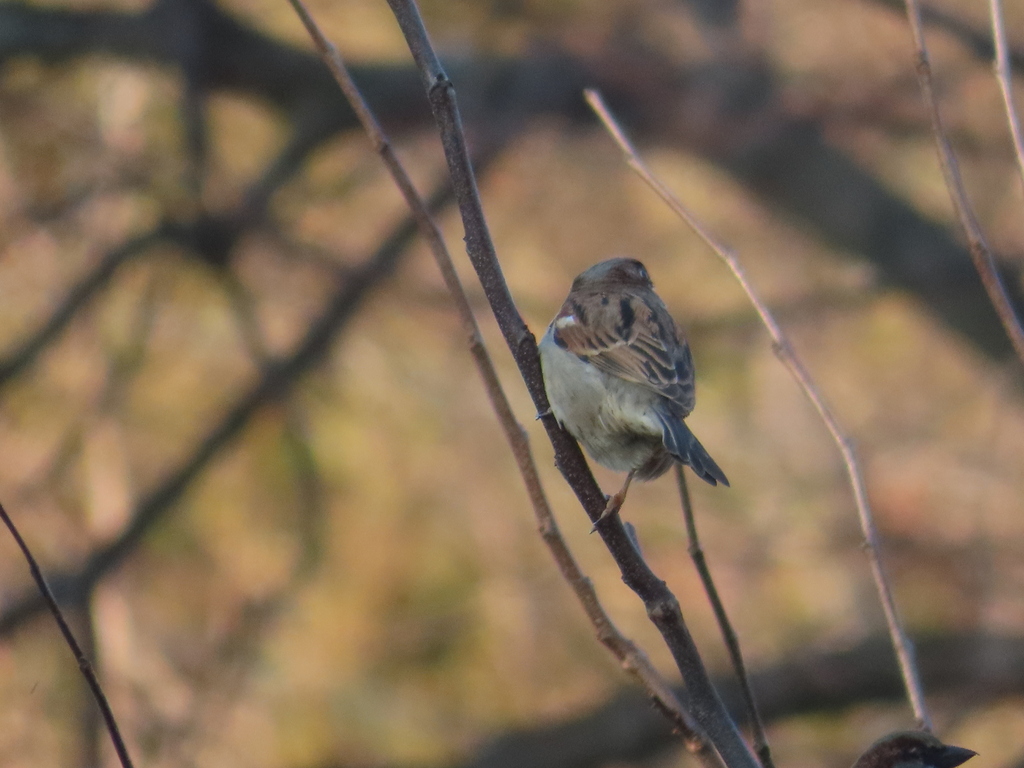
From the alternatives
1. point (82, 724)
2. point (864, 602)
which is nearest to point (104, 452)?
point (82, 724)

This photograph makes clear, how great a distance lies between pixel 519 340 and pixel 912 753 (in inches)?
32.7

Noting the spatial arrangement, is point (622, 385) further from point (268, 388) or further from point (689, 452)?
point (268, 388)

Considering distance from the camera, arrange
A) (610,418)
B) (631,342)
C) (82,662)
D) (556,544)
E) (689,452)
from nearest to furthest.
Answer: (556,544) < (82,662) < (689,452) < (610,418) < (631,342)

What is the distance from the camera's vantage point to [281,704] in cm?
814

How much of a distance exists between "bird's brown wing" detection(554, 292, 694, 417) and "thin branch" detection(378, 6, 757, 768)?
1164 mm

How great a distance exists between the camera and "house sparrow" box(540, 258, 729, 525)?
3043 millimetres

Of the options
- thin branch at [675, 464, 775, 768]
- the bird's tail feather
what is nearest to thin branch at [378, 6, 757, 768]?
thin branch at [675, 464, 775, 768]

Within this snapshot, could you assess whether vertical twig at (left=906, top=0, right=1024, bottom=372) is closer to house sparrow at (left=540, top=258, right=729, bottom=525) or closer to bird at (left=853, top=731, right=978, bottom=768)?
bird at (left=853, top=731, right=978, bottom=768)

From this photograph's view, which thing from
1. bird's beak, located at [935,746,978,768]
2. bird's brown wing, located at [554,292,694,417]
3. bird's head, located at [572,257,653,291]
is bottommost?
bird's beak, located at [935,746,978,768]

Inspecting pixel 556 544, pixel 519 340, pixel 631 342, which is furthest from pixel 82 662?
pixel 631 342

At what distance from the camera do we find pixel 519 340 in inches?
77.5

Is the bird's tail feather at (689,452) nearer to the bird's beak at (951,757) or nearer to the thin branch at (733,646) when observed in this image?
the thin branch at (733,646)

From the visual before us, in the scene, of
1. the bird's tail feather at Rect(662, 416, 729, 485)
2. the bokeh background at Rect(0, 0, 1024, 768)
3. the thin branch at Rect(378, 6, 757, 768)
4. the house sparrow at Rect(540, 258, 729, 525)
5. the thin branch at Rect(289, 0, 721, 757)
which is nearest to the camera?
the thin branch at Rect(289, 0, 721, 757)

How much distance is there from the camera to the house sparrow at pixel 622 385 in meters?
3.04
